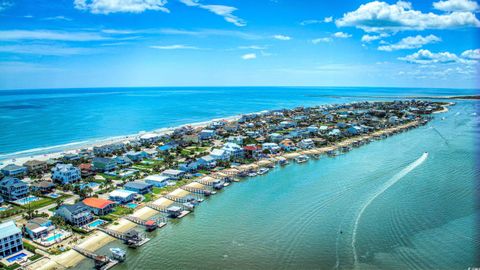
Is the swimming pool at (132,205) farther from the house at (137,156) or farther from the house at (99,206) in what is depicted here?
the house at (137,156)

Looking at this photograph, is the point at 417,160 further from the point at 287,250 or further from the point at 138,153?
the point at 138,153

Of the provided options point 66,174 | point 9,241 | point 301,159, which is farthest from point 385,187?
point 66,174

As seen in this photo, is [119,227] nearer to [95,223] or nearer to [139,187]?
[95,223]

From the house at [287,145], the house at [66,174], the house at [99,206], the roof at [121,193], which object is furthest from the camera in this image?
the house at [287,145]

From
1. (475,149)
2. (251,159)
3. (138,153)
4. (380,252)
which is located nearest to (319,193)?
(380,252)

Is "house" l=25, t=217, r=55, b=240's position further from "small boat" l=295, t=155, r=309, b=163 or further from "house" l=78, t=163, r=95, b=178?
"small boat" l=295, t=155, r=309, b=163

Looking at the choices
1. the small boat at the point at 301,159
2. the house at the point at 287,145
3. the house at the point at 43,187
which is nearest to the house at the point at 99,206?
the house at the point at 43,187
